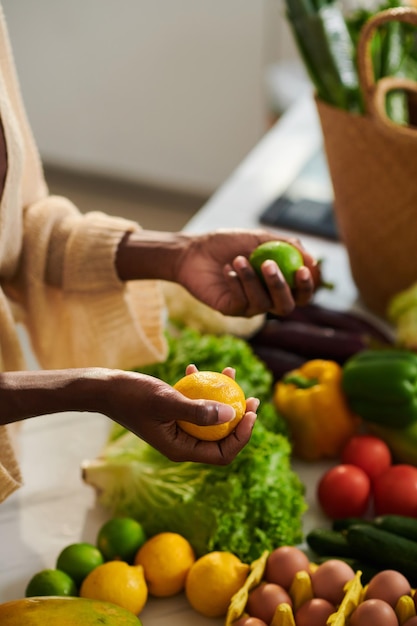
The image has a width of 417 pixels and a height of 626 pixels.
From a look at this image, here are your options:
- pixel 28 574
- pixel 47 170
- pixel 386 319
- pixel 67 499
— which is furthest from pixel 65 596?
pixel 47 170

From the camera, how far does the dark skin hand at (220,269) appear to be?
112 centimetres

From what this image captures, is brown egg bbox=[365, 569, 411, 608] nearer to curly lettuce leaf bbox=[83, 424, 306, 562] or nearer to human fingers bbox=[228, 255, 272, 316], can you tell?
curly lettuce leaf bbox=[83, 424, 306, 562]

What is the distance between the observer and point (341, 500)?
1.21 metres

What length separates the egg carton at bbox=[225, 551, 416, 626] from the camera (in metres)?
0.94

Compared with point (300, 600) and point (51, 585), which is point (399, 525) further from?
point (51, 585)

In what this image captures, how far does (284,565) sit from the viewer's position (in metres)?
1.05

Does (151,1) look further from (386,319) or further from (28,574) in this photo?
(28,574)

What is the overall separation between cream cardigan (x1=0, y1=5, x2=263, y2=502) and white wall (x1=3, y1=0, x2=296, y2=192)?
2797mm

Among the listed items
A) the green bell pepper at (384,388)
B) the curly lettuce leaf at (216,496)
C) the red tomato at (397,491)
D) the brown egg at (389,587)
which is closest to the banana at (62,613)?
the curly lettuce leaf at (216,496)

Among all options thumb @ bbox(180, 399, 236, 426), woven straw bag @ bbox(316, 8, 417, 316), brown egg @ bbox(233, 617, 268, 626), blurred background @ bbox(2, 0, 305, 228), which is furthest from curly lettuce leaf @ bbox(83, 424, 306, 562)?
blurred background @ bbox(2, 0, 305, 228)

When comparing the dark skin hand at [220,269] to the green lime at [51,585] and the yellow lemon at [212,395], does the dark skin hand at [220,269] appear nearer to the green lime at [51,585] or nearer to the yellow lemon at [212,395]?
the yellow lemon at [212,395]

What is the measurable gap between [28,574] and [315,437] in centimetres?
50

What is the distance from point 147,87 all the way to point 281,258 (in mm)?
3183

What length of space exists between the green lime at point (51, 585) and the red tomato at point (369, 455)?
0.47m
